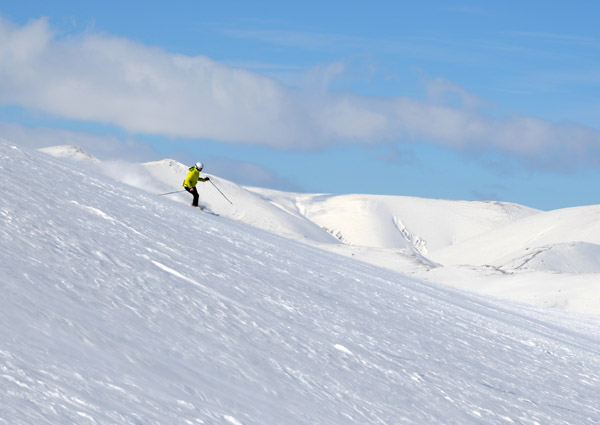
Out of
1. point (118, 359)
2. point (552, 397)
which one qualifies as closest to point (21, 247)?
point (118, 359)

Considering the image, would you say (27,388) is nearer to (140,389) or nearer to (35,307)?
(140,389)

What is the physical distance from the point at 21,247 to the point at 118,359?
278 centimetres

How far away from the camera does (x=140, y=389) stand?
607 centimetres

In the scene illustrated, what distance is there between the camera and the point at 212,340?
8312 mm

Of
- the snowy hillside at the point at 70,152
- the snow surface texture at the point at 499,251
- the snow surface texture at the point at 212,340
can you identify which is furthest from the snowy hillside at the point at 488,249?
the snow surface texture at the point at 212,340

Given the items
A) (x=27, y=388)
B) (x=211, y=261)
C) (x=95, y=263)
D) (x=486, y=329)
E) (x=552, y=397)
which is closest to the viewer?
(x=27, y=388)

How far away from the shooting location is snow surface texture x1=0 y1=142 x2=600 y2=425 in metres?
6.03

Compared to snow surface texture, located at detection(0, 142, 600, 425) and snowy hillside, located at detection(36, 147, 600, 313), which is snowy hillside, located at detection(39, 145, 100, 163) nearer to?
snowy hillside, located at detection(36, 147, 600, 313)

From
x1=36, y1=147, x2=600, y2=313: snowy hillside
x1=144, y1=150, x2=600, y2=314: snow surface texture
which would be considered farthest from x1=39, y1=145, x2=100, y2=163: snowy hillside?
x1=144, y1=150, x2=600, y2=314: snow surface texture

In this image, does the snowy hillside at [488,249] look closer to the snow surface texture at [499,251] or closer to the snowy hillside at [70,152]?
the snow surface texture at [499,251]

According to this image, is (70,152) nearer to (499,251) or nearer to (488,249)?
(488,249)

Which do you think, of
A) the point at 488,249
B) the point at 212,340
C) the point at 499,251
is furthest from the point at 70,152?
the point at 212,340

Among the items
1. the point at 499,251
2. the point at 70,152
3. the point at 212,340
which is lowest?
the point at 212,340

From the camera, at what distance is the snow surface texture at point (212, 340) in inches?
237
